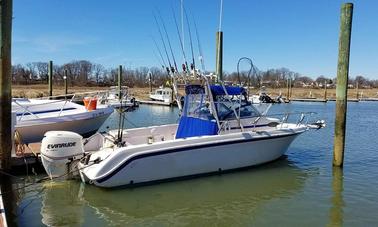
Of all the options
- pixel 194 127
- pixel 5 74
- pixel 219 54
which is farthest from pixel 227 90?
pixel 219 54

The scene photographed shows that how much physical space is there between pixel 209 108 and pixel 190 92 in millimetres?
817

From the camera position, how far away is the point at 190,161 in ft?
35.0

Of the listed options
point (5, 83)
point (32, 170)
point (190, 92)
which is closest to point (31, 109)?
point (32, 170)

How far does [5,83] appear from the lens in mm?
9891

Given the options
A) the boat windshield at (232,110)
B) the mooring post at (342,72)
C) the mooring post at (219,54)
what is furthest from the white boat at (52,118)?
the mooring post at (342,72)

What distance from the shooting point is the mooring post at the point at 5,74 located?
32.0 ft

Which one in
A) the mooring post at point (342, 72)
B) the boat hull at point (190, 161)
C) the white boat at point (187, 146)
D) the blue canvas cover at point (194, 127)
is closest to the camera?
the white boat at point (187, 146)

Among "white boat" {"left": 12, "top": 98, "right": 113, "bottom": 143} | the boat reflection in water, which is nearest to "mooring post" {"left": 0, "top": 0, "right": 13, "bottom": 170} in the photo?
the boat reflection in water

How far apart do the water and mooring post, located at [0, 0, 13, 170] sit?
143cm

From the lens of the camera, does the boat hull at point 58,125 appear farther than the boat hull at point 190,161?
Yes

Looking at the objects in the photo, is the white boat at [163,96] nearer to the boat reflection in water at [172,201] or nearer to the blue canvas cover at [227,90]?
the blue canvas cover at [227,90]

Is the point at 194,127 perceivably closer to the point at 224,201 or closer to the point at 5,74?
the point at 224,201

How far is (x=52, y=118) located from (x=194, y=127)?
6235 mm

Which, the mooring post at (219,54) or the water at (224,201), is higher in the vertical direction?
the mooring post at (219,54)
